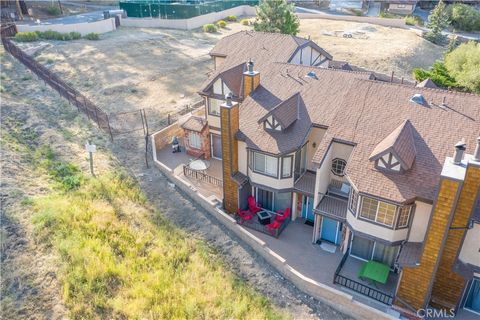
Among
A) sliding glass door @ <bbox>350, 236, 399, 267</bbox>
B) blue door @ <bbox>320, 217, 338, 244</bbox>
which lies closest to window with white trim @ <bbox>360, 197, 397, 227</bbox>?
Result: sliding glass door @ <bbox>350, 236, 399, 267</bbox>

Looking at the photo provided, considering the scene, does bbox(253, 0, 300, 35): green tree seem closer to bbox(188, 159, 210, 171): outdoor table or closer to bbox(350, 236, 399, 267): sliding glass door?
bbox(188, 159, 210, 171): outdoor table

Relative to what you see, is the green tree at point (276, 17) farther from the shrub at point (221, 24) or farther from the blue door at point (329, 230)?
the blue door at point (329, 230)

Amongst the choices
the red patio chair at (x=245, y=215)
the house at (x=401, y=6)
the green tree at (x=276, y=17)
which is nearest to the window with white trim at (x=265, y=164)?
the red patio chair at (x=245, y=215)

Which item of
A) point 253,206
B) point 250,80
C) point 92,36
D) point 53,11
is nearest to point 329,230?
point 253,206

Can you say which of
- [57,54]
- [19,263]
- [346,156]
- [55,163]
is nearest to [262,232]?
[346,156]

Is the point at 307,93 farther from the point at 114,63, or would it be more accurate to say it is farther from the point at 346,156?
the point at 114,63

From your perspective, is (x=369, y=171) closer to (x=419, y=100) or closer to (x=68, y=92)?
(x=419, y=100)
